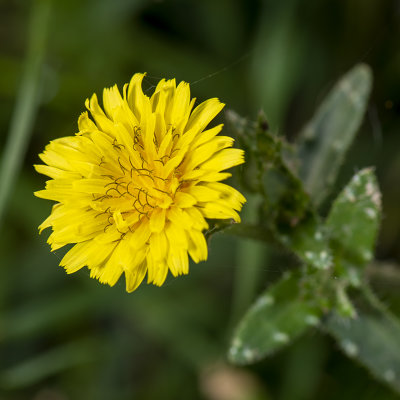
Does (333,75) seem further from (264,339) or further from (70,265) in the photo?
(70,265)

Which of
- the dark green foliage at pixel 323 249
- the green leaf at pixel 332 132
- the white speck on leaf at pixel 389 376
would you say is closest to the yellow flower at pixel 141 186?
the dark green foliage at pixel 323 249

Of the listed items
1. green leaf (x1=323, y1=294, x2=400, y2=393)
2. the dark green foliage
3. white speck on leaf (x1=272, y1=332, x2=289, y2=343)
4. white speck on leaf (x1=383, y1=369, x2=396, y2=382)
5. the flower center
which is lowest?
white speck on leaf (x1=383, y1=369, x2=396, y2=382)

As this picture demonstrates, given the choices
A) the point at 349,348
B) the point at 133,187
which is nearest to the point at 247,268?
the point at 349,348

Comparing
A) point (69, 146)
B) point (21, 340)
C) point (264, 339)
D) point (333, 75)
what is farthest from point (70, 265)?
point (333, 75)

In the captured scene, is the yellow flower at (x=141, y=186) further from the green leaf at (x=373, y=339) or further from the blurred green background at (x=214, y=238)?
the blurred green background at (x=214, y=238)

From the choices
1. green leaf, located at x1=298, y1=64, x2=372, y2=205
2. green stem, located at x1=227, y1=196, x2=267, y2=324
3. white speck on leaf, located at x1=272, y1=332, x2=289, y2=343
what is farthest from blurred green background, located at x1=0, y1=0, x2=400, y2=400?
white speck on leaf, located at x1=272, y1=332, x2=289, y2=343

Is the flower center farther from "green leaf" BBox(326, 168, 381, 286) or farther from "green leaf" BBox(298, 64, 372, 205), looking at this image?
"green leaf" BBox(298, 64, 372, 205)
